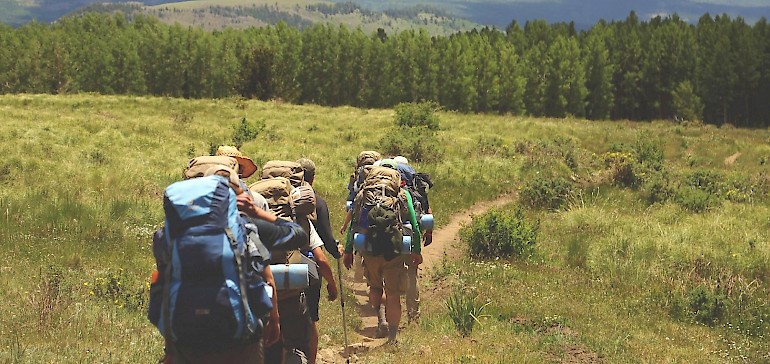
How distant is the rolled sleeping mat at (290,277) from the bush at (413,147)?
20180 millimetres

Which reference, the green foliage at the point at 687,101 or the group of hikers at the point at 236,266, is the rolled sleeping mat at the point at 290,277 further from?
the green foliage at the point at 687,101

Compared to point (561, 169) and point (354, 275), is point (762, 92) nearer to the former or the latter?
point (561, 169)

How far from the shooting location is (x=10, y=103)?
34.7 meters

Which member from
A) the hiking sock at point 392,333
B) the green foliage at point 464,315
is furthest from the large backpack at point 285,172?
the green foliage at point 464,315

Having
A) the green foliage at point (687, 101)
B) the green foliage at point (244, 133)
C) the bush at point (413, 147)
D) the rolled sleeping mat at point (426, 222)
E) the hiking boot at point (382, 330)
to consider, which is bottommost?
the green foliage at point (687, 101)

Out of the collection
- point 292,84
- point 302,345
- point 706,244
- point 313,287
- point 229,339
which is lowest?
point 292,84

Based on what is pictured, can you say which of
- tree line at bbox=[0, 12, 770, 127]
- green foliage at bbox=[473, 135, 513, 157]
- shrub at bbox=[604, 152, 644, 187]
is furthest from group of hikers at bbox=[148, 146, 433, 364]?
tree line at bbox=[0, 12, 770, 127]

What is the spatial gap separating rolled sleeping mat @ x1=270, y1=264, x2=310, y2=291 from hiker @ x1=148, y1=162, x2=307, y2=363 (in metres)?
0.77

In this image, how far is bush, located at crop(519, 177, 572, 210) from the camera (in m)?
18.6

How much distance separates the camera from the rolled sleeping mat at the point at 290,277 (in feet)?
15.5

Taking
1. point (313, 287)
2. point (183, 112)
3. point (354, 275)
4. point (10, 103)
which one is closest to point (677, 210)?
point (354, 275)

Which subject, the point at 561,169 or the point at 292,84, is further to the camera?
the point at 292,84

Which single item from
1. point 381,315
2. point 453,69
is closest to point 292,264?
point 381,315

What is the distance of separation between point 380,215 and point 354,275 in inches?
184
